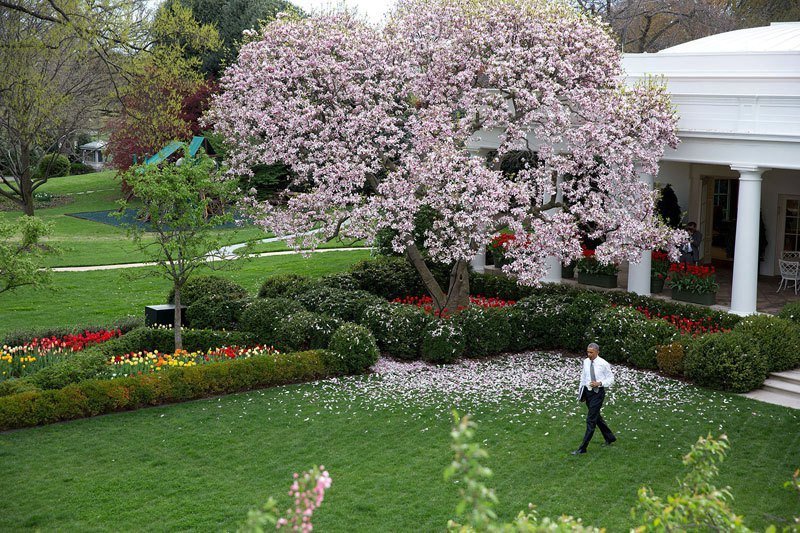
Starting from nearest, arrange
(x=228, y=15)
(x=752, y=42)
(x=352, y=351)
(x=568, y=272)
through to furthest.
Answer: (x=352, y=351) → (x=752, y=42) → (x=568, y=272) → (x=228, y=15)

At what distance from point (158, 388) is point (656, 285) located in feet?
41.6

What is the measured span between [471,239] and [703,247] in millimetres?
10931

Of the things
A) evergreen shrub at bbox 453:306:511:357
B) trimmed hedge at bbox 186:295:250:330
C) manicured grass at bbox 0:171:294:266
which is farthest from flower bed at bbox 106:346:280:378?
evergreen shrub at bbox 453:306:511:357

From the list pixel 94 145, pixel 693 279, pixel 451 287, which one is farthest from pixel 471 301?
pixel 94 145

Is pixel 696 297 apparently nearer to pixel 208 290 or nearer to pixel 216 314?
pixel 216 314

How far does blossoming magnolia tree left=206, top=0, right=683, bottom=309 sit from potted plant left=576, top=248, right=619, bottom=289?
3928 mm

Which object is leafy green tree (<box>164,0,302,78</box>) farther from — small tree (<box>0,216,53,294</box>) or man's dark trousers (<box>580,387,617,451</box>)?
man's dark trousers (<box>580,387,617,451</box>)

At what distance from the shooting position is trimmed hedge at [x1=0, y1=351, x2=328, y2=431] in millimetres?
13721

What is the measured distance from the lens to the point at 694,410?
47.7 feet

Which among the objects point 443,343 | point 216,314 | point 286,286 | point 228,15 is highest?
point 228,15

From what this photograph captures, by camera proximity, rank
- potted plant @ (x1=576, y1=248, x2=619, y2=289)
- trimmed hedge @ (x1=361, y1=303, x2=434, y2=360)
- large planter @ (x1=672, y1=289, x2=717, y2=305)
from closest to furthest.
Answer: trimmed hedge @ (x1=361, y1=303, x2=434, y2=360)
large planter @ (x1=672, y1=289, x2=717, y2=305)
potted plant @ (x1=576, y1=248, x2=619, y2=289)

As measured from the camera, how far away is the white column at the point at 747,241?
60.5 feet

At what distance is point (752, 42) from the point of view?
22.4 m

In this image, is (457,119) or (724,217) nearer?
(457,119)
